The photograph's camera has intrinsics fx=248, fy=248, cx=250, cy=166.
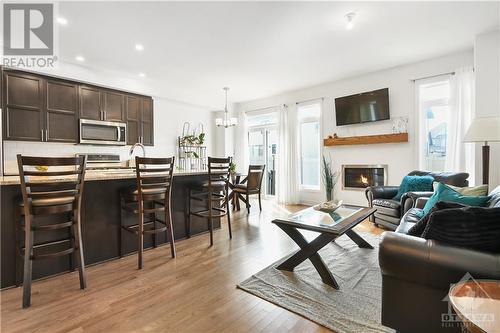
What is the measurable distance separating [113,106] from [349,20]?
4312 mm

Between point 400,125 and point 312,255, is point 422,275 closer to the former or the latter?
point 312,255

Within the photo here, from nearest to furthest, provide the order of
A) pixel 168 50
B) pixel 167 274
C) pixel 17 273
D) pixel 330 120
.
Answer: pixel 17 273
pixel 167 274
pixel 168 50
pixel 330 120

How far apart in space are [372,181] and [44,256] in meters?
5.13

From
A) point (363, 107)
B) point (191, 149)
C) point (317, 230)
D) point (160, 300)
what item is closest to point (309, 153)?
point (363, 107)

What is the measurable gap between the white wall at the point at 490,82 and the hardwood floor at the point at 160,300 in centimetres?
312

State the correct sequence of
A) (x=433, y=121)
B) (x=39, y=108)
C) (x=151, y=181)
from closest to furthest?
(x=151, y=181)
(x=39, y=108)
(x=433, y=121)

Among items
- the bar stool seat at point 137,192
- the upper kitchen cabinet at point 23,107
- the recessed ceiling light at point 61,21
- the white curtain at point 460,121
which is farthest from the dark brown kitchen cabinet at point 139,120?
the white curtain at point 460,121

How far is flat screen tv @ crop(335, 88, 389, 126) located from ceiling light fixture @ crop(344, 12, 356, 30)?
82.6 inches

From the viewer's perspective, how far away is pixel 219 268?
249cm

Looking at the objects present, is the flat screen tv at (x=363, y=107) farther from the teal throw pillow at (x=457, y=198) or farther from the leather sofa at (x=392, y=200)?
the teal throw pillow at (x=457, y=198)

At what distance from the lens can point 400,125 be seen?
461 centimetres

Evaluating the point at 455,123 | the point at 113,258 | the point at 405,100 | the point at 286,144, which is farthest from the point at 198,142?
the point at 455,123

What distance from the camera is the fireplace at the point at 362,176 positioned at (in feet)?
16.1

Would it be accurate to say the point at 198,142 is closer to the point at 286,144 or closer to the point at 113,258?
the point at 286,144
